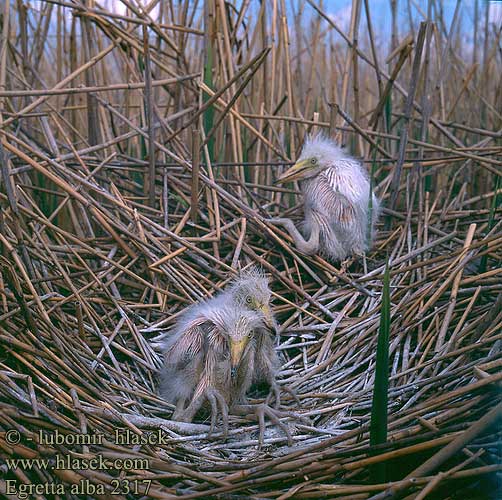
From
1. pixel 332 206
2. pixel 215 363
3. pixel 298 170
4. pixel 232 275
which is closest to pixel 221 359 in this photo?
pixel 215 363

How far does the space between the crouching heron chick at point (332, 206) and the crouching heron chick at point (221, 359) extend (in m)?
0.54

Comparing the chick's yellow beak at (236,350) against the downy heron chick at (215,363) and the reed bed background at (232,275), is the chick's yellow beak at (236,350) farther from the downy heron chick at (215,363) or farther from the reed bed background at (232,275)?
the reed bed background at (232,275)

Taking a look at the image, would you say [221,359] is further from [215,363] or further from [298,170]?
[298,170]

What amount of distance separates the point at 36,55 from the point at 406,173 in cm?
178

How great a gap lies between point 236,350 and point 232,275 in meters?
0.51

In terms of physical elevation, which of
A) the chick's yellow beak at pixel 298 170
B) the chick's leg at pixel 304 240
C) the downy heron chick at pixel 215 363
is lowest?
the downy heron chick at pixel 215 363

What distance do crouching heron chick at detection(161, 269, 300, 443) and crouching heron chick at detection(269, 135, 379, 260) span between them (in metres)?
0.54

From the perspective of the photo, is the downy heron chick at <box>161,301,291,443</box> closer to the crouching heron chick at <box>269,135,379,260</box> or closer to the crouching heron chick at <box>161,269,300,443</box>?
the crouching heron chick at <box>161,269,300,443</box>

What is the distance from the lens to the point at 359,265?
2381mm

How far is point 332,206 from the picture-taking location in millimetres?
2328

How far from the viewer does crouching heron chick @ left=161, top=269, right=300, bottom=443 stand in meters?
1.69

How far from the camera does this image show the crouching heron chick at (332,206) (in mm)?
2295

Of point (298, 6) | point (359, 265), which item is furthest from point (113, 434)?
point (298, 6)

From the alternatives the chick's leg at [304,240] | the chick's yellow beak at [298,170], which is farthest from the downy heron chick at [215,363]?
the chick's yellow beak at [298,170]
